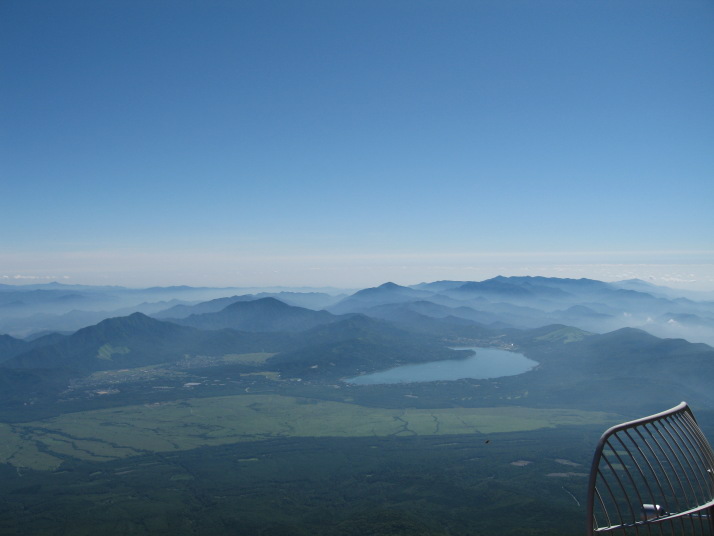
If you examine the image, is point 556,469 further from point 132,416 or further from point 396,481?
point 132,416

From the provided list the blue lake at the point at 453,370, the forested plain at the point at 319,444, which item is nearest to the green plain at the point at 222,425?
the forested plain at the point at 319,444

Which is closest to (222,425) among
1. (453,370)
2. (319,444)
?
(319,444)

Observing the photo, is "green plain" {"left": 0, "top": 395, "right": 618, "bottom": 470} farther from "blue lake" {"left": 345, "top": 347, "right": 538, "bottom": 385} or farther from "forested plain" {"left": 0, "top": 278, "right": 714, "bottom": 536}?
"blue lake" {"left": 345, "top": 347, "right": 538, "bottom": 385}

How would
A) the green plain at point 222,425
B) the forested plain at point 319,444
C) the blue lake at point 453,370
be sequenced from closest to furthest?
the forested plain at point 319,444 < the green plain at point 222,425 < the blue lake at point 453,370

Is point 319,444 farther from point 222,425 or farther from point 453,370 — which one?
point 453,370

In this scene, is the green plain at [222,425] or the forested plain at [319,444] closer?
the forested plain at [319,444]

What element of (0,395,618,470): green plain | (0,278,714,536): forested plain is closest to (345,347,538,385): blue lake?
(0,278,714,536): forested plain

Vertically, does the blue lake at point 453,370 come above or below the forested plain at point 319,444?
below

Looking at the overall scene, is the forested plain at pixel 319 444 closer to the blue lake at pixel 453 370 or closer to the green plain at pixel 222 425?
the green plain at pixel 222 425
